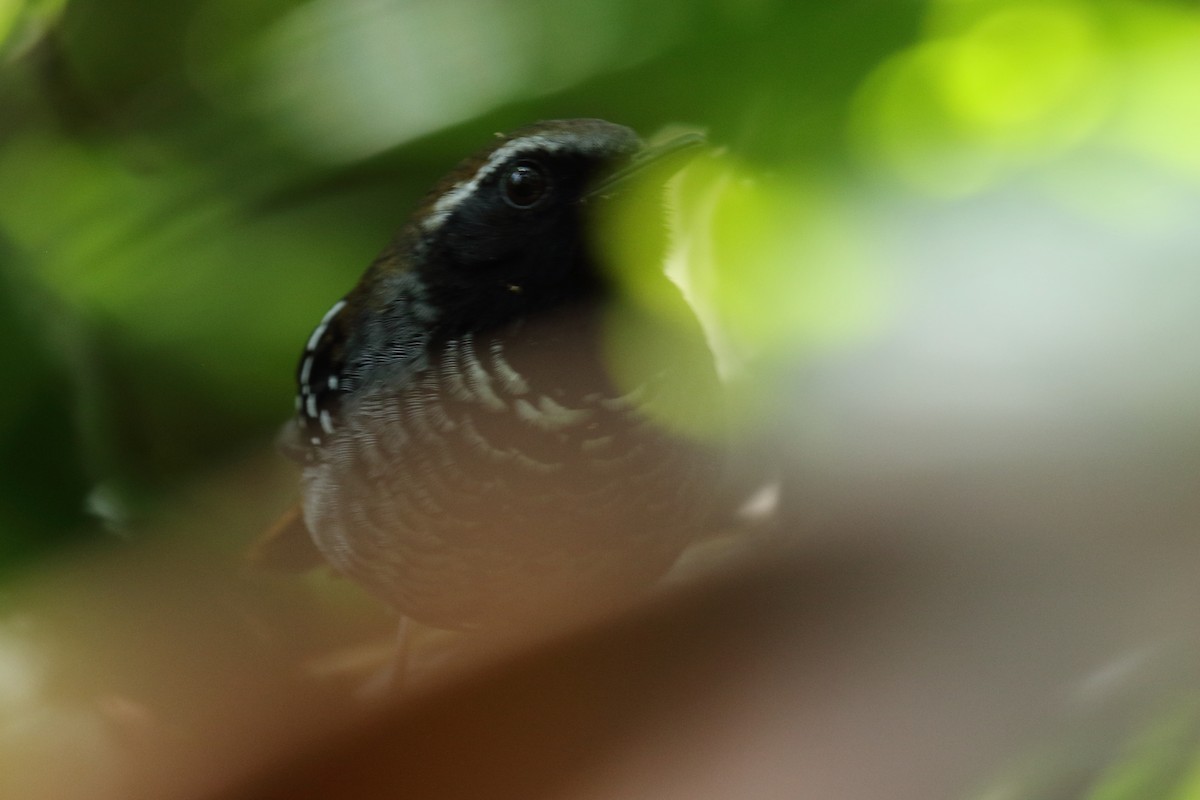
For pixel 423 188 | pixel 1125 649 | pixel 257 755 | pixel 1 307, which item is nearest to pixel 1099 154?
pixel 1125 649

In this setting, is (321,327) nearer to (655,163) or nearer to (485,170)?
(485,170)

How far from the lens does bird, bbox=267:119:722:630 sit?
570mm

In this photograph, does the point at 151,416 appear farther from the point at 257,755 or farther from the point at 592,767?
the point at 592,767

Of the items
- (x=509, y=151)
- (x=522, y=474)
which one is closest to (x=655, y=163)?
(x=509, y=151)

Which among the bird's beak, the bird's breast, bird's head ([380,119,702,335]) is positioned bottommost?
the bird's breast

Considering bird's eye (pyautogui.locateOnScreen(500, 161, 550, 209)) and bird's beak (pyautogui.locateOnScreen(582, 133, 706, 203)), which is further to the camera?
bird's eye (pyautogui.locateOnScreen(500, 161, 550, 209))

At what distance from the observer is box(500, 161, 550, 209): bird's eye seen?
0.57 metres

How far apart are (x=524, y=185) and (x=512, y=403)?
0.46ft

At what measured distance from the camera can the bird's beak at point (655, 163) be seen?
0.47 meters

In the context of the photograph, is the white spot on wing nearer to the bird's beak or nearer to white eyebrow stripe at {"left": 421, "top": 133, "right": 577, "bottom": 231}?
white eyebrow stripe at {"left": 421, "top": 133, "right": 577, "bottom": 231}

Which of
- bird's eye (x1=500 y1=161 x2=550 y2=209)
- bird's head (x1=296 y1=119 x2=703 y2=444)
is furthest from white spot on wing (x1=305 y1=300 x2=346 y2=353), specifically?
bird's eye (x1=500 y1=161 x2=550 y2=209)

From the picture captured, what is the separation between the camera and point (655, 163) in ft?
1.61

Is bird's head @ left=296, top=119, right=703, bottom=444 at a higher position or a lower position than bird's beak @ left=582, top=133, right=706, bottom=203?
higher

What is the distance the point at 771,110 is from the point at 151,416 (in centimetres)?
47
